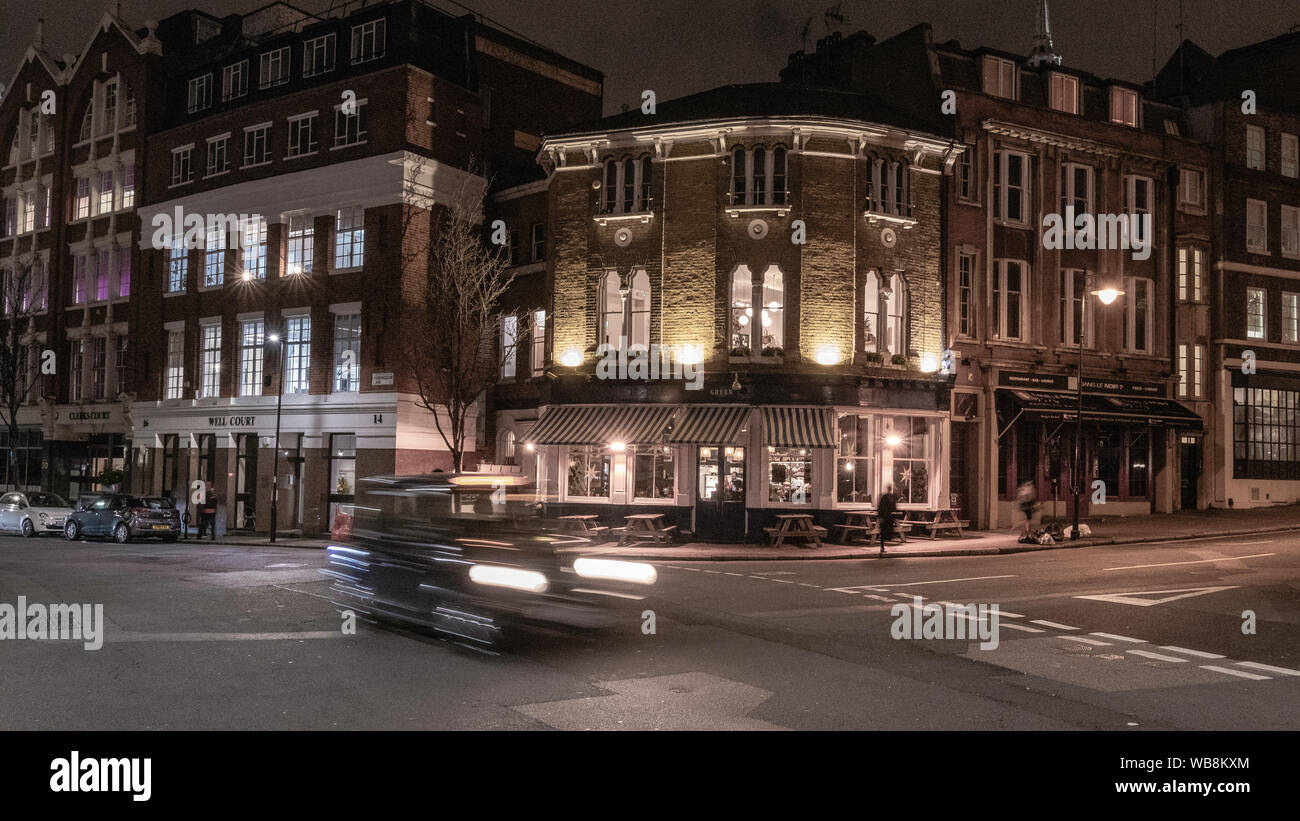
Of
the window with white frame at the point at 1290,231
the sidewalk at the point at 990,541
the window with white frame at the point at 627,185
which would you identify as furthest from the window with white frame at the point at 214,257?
the window with white frame at the point at 1290,231

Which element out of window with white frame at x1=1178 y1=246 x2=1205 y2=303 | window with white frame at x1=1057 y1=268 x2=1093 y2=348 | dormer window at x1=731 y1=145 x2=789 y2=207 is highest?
dormer window at x1=731 y1=145 x2=789 y2=207

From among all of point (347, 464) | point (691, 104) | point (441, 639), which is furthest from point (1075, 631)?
point (347, 464)

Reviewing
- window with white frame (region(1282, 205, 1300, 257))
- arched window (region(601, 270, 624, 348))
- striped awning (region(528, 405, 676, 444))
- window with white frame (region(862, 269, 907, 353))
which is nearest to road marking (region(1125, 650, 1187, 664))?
striped awning (region(528, 405, 676, 444))

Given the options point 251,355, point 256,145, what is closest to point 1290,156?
point 256,145

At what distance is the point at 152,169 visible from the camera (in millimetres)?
42781

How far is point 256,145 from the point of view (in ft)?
128

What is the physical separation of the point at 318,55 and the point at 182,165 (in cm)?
849

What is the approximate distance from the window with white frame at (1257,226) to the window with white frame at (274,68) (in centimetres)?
3767

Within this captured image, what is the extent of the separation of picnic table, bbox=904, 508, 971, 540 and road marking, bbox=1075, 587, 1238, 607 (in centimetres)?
→ 1138

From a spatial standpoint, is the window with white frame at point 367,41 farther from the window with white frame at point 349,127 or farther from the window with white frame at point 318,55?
the window with white frame at point 349,127

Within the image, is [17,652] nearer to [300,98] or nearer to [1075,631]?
[1075,631]

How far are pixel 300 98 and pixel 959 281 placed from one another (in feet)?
80.9

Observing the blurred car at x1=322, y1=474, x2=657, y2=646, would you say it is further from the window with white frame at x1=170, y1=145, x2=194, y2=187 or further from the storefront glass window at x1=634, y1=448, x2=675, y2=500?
the window with white frame at x1=170, y1=145, x2=194, y2=187

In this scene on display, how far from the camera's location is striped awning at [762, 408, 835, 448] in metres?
28.1
